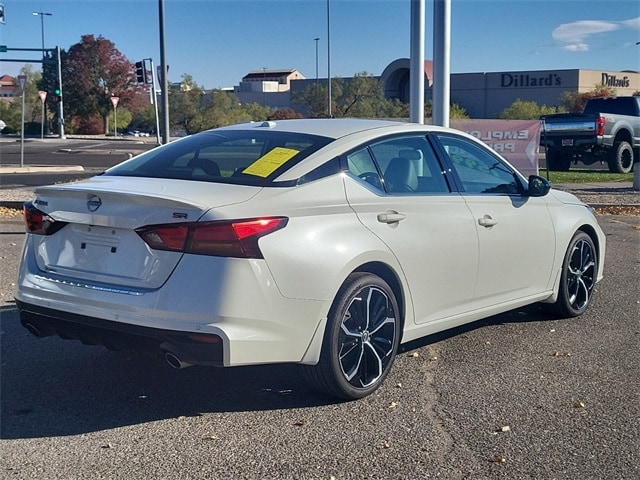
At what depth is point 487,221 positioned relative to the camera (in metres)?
5.60

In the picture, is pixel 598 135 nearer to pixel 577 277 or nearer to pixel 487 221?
pixel 577 277

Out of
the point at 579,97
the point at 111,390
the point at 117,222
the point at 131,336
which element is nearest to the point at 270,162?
the point at 117,222

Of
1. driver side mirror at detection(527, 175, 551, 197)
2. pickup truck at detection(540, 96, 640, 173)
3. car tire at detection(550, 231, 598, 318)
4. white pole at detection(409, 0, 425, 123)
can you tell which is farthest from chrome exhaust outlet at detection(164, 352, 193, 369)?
pickup truck at detection(540, 96, 640, 173)

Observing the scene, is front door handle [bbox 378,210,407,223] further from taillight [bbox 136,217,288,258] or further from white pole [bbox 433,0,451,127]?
white pole [bbox 433,0,451,127]

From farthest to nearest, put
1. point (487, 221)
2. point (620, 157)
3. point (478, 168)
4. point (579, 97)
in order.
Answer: point (579, 97) < point (620, 157) < point (478, 168) < point (487, 221)

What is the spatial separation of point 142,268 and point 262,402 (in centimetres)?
108

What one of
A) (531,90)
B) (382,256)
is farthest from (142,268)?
(531,90)

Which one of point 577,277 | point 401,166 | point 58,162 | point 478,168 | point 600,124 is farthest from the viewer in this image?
point 58,162

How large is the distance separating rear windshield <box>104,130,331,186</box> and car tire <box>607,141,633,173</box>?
18.7 meters

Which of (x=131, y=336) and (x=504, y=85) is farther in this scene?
(x=504, y=85)

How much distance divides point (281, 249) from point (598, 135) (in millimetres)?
18426

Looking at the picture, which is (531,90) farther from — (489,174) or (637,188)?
(489,174)

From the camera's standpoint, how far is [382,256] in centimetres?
470

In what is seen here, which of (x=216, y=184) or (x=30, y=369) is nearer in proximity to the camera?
(x=216, y=184)
